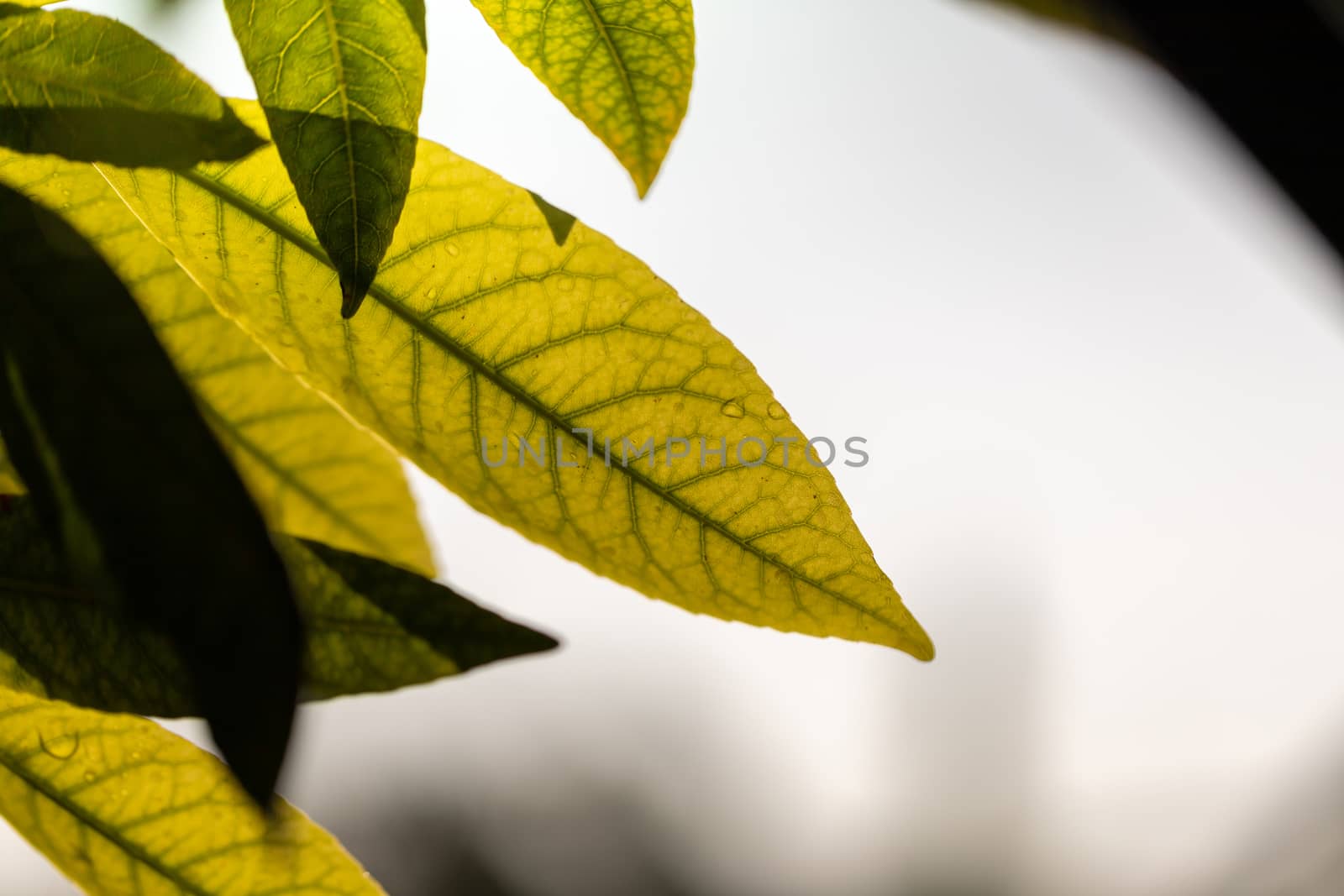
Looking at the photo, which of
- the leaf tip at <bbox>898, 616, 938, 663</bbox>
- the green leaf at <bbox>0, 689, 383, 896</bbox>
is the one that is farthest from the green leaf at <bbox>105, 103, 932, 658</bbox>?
the green leaf at <bbox>0, 689, 383, 896</bbox>

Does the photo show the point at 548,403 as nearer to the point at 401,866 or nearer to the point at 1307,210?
the point at 1307,210

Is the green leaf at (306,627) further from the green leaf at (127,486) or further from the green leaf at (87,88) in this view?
the green leaf at (87,88)

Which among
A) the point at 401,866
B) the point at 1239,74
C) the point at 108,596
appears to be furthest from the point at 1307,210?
the point at 401,866

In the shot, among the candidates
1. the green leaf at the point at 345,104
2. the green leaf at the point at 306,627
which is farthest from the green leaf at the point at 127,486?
the green leaf at the point at 345,104

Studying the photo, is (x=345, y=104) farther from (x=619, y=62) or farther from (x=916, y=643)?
(x=916, y=643)

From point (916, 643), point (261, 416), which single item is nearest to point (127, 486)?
point (261, 416)

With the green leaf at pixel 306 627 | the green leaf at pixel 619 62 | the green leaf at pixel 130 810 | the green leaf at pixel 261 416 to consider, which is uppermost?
the green leaf at pixel 619 62

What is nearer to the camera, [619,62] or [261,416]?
[619,62]
